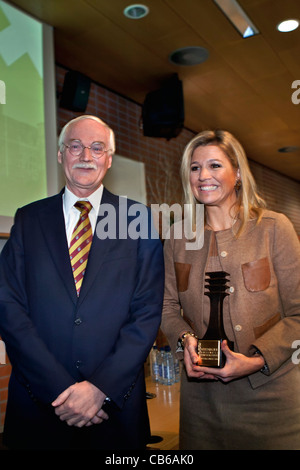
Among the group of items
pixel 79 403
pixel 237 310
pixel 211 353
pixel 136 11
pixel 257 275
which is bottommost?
pixel 79 403

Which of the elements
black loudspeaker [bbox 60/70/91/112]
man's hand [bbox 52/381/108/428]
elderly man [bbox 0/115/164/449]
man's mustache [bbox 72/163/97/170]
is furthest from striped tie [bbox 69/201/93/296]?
black loudspeaker [bbox 60/70/91/112]

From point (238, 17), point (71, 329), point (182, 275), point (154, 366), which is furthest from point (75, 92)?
point (71, 329)

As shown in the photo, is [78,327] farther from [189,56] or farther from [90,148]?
[189,56]

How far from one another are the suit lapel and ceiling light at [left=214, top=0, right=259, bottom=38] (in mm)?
2122

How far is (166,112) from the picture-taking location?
3.69m

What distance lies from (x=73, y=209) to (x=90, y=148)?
8.6 inches

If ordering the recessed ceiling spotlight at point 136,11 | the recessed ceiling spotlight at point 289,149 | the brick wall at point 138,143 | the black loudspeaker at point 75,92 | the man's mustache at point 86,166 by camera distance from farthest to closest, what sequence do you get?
1. the recessed ceiling spotlight at point 289,149
2. the brick wall at point 138,143
3. the black loudspeaker at point 75,92
4. the recessed ceiling spotlight at point 136,11
5. the man's mustache at point 86,166

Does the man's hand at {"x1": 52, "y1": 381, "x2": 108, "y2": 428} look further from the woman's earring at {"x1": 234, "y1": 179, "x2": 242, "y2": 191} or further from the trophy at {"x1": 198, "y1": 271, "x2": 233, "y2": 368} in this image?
the woman's earring at {"x1": 234, "y1": 179, "x2": 242, "y2": 191}

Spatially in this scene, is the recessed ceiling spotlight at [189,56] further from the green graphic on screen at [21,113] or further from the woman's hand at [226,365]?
the woman's hand at [226,365]

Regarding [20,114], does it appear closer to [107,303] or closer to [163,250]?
[163,250]

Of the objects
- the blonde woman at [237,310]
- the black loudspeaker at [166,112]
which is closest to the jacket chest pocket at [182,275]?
the blonde woman at [237,310]

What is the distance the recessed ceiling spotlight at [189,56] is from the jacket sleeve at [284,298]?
246 cm

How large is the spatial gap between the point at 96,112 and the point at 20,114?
4.17 feet

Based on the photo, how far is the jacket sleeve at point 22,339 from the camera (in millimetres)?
1170
